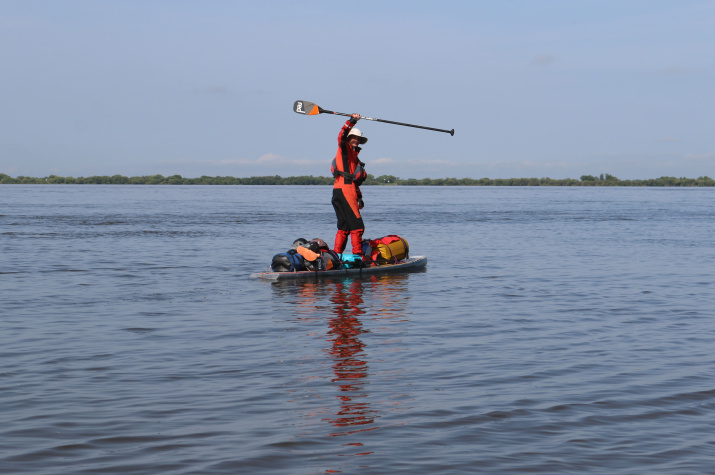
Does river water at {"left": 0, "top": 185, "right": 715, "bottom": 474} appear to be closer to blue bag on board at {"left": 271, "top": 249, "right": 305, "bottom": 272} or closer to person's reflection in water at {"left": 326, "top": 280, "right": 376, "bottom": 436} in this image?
person's reflection in water at {"left": 326, "top": 280, "right": 376, "bottom": 436}

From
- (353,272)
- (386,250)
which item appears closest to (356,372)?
(353,272)

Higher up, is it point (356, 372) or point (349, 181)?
point (349, 181)

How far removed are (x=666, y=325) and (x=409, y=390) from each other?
200 inches

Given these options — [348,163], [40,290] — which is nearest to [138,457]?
[40,290]

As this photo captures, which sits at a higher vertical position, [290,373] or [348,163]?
[348,163]

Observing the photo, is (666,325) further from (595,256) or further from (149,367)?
(595,256)

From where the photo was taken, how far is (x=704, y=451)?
5.45 m

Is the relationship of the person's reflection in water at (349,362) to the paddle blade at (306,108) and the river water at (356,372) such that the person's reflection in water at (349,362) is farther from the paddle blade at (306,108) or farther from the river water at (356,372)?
the paddle blade at (306,108)

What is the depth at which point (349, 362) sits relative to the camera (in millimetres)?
8148

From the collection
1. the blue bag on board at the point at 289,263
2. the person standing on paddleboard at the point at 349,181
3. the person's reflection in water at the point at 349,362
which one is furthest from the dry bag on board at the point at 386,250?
the person's reflection in water at the point at 349,362

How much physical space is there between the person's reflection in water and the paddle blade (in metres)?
4.79

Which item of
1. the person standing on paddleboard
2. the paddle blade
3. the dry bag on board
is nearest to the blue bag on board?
the person standing on paddleboard

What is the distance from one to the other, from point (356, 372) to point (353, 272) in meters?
8.04

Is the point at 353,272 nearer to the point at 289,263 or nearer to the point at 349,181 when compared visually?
the point at 289,263
